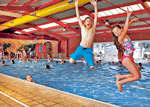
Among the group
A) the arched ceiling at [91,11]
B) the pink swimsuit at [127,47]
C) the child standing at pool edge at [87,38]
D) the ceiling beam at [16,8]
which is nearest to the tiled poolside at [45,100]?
the child standing at pool edge at [87,38]

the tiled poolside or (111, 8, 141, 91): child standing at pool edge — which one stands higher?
(111, 8, 141, 91): child standing at pool edge

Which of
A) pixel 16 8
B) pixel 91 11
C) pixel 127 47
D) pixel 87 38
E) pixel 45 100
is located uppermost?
pixel 91 11

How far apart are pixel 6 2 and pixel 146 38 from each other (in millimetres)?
17063

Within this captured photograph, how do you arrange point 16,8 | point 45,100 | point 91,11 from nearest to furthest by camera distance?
point 45,100, point 16,8, point 91,11

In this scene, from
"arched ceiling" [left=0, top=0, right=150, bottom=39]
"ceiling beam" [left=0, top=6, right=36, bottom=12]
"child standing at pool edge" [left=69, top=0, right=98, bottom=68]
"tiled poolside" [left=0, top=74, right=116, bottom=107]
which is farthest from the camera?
"arched ceiling" [left=0, top=0, right=150, bottom=39]

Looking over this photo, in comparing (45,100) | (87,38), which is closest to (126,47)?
(87,38)

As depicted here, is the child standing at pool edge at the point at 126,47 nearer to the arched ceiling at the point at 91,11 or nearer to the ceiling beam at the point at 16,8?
the arched ceiling at the point at 91,11

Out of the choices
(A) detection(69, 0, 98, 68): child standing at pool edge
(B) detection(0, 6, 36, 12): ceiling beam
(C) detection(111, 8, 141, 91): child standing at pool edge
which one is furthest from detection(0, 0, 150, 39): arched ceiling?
(C) detection(111, 8, 141, 91): child standing at pool edge

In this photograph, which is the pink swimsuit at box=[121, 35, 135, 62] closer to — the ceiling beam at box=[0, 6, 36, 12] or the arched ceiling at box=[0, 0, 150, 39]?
the arched ceiling at box=[0, 0, 150, 39]

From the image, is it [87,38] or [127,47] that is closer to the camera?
[127,47]

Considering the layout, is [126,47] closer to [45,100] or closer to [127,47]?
[127,47]

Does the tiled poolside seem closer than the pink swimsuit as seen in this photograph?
No

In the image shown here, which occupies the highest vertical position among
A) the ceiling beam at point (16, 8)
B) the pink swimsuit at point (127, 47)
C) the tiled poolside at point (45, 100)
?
the ceiling beam at point (16, 8)

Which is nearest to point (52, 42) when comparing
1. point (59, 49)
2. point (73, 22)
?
point (59, 49)
